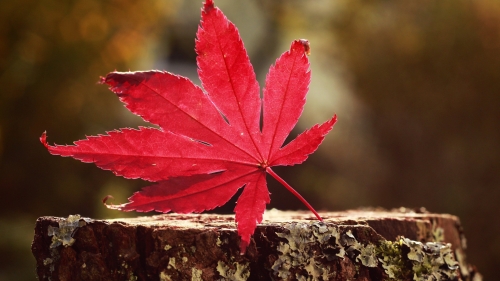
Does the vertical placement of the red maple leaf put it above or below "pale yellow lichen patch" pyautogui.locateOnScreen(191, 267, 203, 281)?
above

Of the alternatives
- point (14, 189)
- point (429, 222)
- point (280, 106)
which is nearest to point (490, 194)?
point (429, 222)

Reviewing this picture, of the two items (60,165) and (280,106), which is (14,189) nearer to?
(60,165)

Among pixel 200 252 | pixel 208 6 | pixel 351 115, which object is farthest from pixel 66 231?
pixel 351 115

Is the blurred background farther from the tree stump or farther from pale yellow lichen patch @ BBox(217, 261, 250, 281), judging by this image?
pale yellow lichen patch @ BBox(217, 261, 250, 281)

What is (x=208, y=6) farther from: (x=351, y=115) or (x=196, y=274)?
(x=351, y=115)

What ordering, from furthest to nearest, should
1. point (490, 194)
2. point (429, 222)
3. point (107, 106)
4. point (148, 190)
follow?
1. point (107, 106)
2. point (490, 194)
3. point (429, 222)
4. point (148, 190)

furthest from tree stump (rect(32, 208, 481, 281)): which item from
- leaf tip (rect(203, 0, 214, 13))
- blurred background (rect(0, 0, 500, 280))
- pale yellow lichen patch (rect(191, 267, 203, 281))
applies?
blurred background (rect(0, 0, 500, 280))

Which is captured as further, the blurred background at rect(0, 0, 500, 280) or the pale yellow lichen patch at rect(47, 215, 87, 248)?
the blurred background at rect(0, 0, 500, 280)
